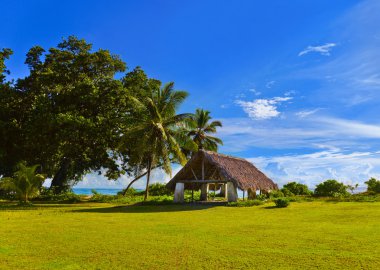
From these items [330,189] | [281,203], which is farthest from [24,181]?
[330,189]

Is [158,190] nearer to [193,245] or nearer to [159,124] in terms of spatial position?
[159,124]

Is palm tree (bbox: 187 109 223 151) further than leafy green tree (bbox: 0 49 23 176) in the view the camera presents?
Yes

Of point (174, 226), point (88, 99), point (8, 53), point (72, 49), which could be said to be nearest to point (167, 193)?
point (88, 99)

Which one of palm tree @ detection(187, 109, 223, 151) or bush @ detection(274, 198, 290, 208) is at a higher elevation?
palm tree @ detection(187, 109, 223, 151)

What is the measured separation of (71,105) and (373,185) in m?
25.0

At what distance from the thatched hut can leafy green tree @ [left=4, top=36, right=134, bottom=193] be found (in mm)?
6330

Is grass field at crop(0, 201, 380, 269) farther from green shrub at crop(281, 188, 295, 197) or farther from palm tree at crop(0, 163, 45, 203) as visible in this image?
green shrub at crop(281, 188, 295, 197)

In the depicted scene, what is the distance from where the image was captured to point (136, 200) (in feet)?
86.2

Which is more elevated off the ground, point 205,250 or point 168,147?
point 168,147

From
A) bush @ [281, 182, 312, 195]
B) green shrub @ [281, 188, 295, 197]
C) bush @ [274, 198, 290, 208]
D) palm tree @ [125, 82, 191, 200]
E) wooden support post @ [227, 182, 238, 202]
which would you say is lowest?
bush @ [274, 198, 290, 208]

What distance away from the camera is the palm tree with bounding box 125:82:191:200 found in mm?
24625

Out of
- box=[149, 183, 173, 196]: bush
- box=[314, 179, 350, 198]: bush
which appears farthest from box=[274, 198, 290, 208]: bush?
box=[149, 183, 173, 196]: bush

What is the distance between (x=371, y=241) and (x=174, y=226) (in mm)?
5923

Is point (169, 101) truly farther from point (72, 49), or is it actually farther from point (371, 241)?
point (371, 241)
